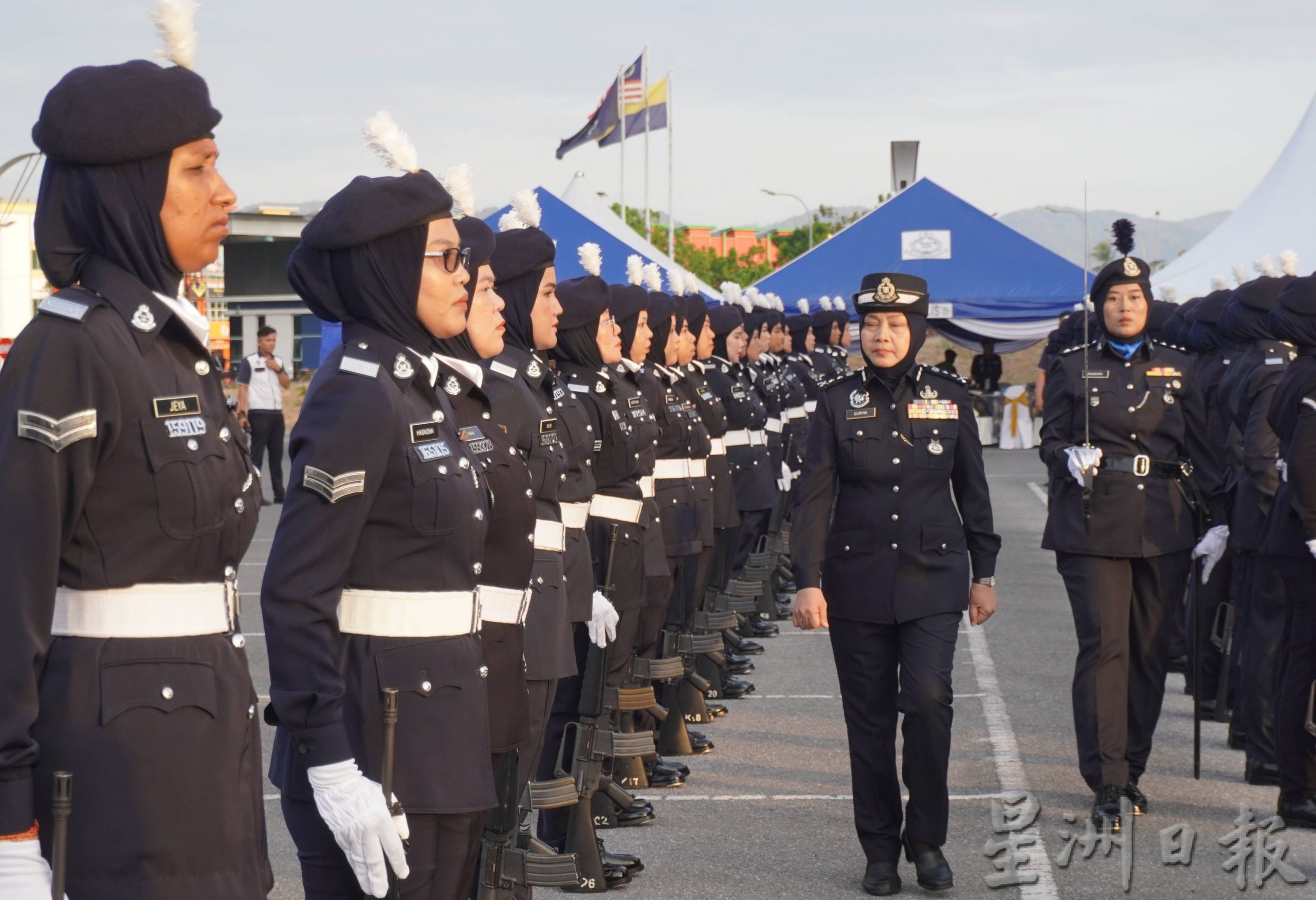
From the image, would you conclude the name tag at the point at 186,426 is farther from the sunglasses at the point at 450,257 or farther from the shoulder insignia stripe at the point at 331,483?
the sunglasses at the point at 450,257

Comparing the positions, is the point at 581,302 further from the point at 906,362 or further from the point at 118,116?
the point at 118,116

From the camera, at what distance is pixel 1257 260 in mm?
11836

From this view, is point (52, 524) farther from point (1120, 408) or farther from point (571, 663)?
point (1120, 408)

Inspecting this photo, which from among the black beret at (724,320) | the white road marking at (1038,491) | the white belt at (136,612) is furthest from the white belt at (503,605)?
the white road marking at (1038,491)

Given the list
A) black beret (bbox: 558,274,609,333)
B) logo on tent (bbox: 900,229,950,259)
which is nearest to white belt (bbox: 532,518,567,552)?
black beret (bbox: 558,274,609,333)

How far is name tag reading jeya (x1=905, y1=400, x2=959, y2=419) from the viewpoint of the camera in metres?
6.49

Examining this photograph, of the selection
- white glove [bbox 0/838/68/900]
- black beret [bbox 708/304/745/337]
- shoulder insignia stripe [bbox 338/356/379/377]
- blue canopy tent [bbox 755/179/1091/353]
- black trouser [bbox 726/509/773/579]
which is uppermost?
blue canopy tent [bbox 755/179/1091/353]

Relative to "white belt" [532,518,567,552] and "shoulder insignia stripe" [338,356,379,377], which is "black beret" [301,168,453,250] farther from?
"white belt" [532,518,567,552]

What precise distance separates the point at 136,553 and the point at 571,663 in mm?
2885

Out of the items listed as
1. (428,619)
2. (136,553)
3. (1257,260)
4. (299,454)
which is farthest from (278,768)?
(1257,260)

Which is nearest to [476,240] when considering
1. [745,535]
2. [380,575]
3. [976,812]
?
[380,575]

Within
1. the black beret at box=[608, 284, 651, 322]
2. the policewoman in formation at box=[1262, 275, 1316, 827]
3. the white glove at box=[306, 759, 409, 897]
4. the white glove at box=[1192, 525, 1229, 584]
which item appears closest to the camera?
the white glove at box=[306, 759, 409, 897]

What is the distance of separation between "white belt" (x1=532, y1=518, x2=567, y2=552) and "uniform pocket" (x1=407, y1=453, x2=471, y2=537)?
198 centimetres

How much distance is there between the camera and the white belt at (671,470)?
9328mm
